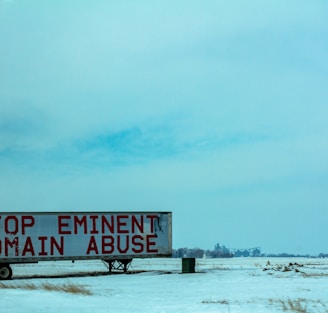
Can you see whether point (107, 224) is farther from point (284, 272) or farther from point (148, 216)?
point (284, 272)

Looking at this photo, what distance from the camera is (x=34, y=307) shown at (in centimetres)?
1523

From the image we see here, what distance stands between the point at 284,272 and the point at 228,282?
7282mm

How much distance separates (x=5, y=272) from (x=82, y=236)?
503 centimetres

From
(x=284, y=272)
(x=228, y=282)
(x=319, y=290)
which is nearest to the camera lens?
(x=319, y=290)

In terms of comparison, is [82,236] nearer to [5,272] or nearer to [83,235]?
[83,235]

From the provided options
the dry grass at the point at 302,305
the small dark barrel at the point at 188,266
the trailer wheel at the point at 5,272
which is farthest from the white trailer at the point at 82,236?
the dry grass at the point at 302,305

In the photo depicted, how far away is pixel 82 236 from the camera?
3703 centimetres

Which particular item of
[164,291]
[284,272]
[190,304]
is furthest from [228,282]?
[190,304]

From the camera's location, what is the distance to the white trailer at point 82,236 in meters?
35.3

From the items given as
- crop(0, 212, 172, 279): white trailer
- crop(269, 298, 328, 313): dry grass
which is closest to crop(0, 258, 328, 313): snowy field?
crop(269, 298, 328, 313): dry grass

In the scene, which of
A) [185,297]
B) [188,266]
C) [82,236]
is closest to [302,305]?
[185,297]

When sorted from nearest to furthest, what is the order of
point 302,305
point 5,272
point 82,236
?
point 302,305 < point 5,272 < point 82,236

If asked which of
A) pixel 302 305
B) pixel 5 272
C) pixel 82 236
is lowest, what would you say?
pixel 5 272

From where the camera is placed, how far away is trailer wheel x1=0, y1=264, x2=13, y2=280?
3422 cm
